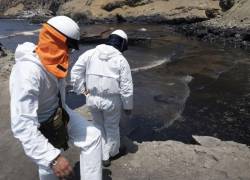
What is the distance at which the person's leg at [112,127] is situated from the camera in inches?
222

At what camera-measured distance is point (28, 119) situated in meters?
3.40

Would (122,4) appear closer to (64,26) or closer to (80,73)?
(80,73)

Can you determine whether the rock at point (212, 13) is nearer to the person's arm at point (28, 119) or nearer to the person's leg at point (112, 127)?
the person's leg at point (112, 127)

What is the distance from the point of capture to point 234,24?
30406 millimetres

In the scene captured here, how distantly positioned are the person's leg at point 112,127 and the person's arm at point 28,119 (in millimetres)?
2231

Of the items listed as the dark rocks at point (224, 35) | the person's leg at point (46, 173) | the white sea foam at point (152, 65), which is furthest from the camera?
the dark rocks at point (224, 35)

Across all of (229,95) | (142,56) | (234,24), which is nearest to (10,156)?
(229,95)

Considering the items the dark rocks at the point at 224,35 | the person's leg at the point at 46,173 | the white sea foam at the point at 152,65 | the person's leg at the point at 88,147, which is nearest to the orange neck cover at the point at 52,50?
the person's leg at the point at 88,147

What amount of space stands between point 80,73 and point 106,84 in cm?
50

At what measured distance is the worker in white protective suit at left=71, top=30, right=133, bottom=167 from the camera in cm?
548

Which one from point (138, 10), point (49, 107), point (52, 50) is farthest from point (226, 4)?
point (52, 50)

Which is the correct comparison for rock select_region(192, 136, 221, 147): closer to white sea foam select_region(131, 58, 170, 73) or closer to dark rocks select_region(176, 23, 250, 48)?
white sea foam select_region(131, 58, 170, 73)

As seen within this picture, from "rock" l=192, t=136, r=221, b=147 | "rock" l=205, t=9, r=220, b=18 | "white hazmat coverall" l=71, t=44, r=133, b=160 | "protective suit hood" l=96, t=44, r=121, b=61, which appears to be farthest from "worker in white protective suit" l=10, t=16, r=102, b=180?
"rock" l=205, t=9, r=220, b=18

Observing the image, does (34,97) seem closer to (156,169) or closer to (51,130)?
(51,130)
